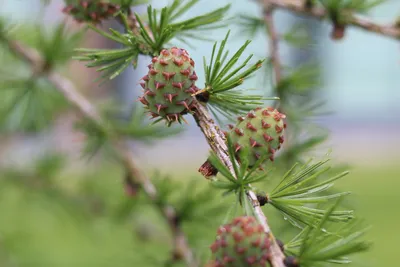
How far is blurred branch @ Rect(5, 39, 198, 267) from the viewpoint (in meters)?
0.66

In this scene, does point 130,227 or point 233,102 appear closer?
point 233,102

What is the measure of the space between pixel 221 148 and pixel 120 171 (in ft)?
3.00

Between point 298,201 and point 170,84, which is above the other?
point 170,84

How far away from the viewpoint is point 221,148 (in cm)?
40

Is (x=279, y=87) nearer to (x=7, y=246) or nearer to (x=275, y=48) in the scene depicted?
(x=275, y=48)

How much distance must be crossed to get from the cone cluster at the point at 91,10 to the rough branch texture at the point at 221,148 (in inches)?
4.9

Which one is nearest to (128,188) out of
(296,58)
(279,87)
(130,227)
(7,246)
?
(279,87)

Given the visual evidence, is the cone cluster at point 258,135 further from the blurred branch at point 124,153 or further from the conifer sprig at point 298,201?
the blurred branch at point 124,153

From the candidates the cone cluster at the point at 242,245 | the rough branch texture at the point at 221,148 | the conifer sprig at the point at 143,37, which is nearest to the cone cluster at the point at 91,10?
the conifer sprig at the point at 143,37

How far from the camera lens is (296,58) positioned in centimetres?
565

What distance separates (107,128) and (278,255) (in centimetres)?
42

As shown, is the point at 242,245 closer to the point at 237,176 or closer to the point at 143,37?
the point at 237,176

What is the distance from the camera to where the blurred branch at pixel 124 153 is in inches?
25.9

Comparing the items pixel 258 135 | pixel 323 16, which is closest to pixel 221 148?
pixel 258 135
